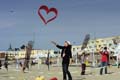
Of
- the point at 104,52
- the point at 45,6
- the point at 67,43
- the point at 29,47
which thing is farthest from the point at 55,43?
the point at 29,47

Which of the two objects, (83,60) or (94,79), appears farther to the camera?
(83,60)

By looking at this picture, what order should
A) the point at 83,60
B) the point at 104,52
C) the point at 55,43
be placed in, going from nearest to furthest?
the point at 55,43
the point at 104,52
the point at 83,60

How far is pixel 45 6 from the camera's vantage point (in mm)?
19344

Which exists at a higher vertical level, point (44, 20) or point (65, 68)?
point (44, 20)

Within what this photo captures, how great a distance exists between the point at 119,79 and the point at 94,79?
1.26 metres

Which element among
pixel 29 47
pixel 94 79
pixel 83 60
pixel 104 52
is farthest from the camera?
pixel 29 47

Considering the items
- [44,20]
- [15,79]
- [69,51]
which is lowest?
[15,79]

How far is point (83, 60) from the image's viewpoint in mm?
Answer: 25938

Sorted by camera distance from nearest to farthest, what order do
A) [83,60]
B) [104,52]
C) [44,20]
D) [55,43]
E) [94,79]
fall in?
[55,43], [44,20], [94,79], [104,52], [83,60]

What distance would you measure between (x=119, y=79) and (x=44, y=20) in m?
4.76

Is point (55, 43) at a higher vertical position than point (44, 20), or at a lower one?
lower

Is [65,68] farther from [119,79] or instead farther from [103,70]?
[103,70]

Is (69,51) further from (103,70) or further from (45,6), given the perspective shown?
(103,70)

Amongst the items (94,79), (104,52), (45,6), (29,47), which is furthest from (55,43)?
(29,47)
